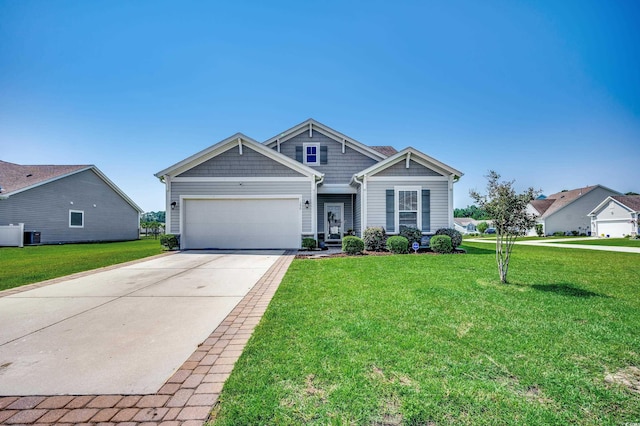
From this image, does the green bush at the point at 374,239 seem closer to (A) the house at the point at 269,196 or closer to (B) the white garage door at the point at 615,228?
(A) the house at the point at 269,196

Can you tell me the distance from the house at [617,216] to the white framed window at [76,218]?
48.6 m

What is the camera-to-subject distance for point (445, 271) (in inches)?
291

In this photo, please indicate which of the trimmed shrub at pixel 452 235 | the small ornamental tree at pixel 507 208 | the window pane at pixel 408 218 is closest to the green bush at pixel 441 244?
the trimmed shrub at pixel 452 235

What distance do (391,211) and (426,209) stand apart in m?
1.61

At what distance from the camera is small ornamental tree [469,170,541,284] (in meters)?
5.91

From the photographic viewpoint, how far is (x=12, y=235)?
57.9ft

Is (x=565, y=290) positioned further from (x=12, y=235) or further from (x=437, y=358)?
(x=12, y=235)

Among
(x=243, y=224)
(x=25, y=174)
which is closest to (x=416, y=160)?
(x=243, y=224)

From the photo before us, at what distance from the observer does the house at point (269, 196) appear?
1276 cm

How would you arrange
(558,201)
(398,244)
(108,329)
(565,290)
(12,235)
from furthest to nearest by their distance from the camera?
(558,201) < (12,235) < (398,244) < (565,290) < (108,329)

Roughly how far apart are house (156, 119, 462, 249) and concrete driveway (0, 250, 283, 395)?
621 centimetres

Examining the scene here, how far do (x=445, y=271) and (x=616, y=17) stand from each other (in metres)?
13.4

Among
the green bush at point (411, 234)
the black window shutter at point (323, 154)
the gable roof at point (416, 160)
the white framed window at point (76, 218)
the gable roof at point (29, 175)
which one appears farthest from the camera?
the white framed window at point (76, 218)

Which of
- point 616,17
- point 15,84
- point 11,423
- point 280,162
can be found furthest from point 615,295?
point 15,84
